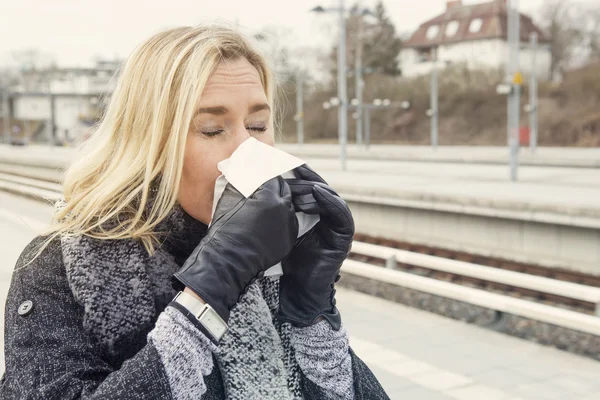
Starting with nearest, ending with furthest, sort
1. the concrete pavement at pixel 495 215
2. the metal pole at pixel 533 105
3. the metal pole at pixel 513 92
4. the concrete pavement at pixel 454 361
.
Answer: the concrete pavement at pixel 454 361 < the concrete pavement at pixel 495 215 < the metal pole at pixel 513 92 < the metal pole at pixel 533 105

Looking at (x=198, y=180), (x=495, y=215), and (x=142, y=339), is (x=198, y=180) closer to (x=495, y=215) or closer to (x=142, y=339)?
(x=142, y=339)

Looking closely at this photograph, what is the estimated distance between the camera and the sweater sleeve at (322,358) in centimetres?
160

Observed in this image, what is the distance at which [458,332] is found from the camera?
20.7ft

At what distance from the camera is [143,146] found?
1511mm

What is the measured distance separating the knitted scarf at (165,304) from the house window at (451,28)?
261 ft

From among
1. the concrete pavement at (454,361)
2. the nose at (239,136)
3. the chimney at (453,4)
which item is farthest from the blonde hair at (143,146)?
the chimney at (453,4)

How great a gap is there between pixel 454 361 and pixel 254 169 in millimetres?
4474

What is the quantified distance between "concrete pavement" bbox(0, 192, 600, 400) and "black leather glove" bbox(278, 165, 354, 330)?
277cm

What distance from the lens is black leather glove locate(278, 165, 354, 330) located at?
53.9 inches

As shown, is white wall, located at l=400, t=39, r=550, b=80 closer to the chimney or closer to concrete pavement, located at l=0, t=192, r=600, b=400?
the chimney

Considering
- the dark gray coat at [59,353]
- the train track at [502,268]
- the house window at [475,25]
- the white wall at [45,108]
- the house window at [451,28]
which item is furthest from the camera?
the white wall at [45,108]

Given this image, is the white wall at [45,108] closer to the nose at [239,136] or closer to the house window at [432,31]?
the house window at [432,31]

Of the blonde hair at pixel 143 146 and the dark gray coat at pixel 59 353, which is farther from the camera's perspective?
the blonde hair at pixel 143 146

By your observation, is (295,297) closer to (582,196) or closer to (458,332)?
(458,332)
